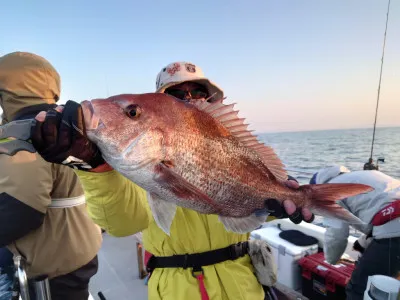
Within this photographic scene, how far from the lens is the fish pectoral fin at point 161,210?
1272 millimetres

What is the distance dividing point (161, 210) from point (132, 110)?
0.47 meters

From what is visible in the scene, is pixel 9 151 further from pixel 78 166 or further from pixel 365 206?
pixel 365 206

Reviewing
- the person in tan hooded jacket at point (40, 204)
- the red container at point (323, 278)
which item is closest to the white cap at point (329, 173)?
the red container at point (323, 278)

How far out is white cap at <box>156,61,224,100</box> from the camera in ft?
6.57

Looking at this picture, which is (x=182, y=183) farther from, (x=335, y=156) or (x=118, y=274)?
(x=335, y=156)

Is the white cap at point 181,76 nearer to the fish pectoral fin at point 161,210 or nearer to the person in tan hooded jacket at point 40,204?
the person in tan hooded jacket at point 40,204

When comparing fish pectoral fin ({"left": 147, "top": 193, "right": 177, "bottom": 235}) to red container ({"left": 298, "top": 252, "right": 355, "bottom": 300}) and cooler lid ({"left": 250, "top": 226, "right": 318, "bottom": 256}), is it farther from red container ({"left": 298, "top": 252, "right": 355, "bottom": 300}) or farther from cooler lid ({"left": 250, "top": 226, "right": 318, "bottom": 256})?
cooler lid ({"left": 250, "top": 226, "right": 318, "bottom": 256})

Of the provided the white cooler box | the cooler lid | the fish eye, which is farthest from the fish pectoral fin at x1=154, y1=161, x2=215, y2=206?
the cooler lid

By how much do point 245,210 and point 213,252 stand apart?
429 millimetres

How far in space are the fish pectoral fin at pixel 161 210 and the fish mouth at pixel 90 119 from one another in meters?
0.38

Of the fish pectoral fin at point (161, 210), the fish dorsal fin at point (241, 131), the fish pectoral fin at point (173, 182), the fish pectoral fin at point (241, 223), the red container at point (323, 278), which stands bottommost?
the red container at point (323, 278)

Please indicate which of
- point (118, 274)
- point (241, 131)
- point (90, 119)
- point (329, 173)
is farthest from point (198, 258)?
→ point (118, 274)

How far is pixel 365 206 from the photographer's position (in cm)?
309

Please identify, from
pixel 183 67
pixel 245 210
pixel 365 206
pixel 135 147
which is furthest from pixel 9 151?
pixel 365 206
